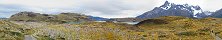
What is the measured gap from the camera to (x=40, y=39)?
A: 5262 cm

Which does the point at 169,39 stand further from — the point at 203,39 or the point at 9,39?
the point at 9,39

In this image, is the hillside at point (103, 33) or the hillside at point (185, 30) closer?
the hillside at point (103, 33)

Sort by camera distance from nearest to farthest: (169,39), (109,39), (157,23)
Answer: (109,39)
(169,39)
(157,23)

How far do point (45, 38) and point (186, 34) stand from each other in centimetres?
3137

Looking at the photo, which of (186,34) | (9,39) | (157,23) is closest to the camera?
(9,39)

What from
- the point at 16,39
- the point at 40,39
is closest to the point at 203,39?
the point at 40,39

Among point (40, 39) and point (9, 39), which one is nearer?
point (9, 39)

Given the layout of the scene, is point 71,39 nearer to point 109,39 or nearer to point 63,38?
point 63,38

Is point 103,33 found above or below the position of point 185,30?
above

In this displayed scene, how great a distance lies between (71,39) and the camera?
52.1 meters

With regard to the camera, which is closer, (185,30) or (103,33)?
(103,33)

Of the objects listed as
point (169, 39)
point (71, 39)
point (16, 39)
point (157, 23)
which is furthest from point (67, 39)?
point (157, 23)

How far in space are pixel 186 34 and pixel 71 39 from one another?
30.7 metres

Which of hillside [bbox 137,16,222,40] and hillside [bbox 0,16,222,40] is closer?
hillside [bbox 0,16,222,40]
